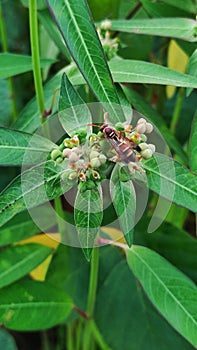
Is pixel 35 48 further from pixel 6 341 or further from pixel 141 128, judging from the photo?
pixel 6 341

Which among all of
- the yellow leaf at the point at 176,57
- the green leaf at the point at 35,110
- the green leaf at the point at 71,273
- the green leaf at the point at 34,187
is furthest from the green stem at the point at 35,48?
the yellow leaf at the point at 176,57

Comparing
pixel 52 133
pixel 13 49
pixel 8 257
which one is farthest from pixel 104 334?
pixel 13 49

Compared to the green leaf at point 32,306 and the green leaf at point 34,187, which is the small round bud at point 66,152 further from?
the green leaf at point 32,306

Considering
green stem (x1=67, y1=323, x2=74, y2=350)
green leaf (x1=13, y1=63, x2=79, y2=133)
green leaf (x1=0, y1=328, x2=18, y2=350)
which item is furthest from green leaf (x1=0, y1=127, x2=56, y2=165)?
green stem (x1=67, y1=323, x2=74, y2=350)

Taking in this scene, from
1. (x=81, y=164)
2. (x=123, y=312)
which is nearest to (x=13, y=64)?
(x=81, y=164)

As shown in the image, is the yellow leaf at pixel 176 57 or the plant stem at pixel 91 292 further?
the yellow leaf at pixel 176 57

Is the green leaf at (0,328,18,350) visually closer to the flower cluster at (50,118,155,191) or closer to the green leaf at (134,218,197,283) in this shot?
the green leaf at (134,218,197,283)
